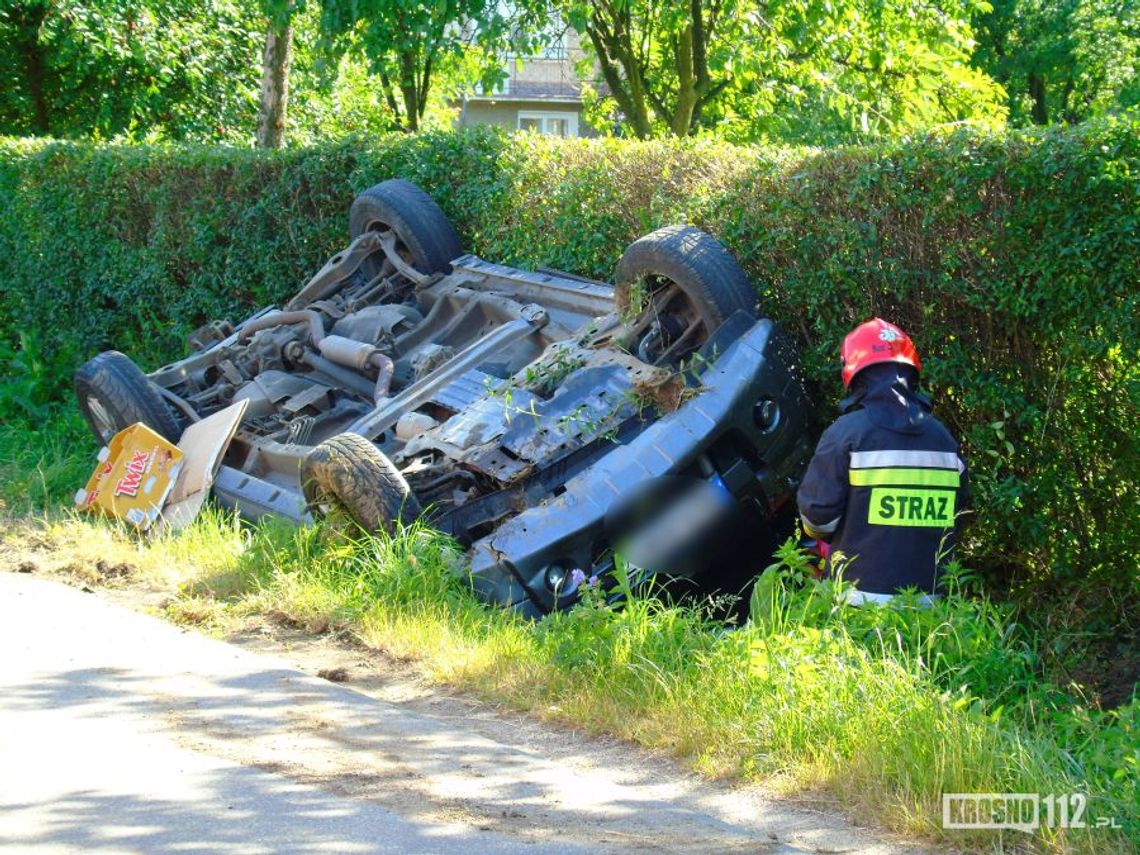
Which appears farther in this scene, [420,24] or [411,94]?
[411,94]

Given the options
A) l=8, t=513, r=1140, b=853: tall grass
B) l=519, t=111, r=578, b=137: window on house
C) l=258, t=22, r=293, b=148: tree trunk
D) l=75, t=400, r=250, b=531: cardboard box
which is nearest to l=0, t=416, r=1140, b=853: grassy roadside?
l=8, t=513, r=1140, b=853: tall grass

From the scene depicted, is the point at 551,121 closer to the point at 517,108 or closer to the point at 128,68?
the point at 517,108

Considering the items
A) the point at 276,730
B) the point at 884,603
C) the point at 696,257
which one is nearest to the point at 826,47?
the point at 696,257

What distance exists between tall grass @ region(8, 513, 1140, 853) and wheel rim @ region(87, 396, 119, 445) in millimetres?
2606

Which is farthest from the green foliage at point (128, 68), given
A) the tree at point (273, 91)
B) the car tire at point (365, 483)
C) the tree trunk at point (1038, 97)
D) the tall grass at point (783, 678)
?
the tree trunk at point (1038, 97)

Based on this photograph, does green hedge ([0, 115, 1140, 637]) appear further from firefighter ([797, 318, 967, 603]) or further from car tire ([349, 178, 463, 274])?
firefighter ([797, 318, 967, 603])

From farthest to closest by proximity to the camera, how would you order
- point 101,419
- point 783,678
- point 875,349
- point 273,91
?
point 273,91
point 101,419
point 875,349
point 783,678

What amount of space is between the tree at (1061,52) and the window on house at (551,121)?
16.6 meters

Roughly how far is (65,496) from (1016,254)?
7.07 m

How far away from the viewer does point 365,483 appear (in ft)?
22.5

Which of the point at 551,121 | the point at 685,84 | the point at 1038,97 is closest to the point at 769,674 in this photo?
the point at 685,84

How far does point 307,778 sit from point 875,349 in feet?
9.42

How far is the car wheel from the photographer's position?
6973 millimetres

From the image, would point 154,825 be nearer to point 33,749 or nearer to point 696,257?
point 33,749
